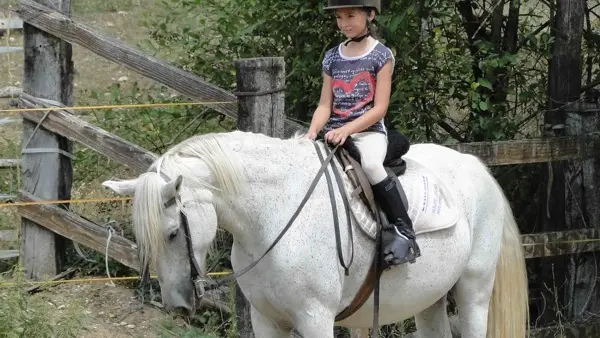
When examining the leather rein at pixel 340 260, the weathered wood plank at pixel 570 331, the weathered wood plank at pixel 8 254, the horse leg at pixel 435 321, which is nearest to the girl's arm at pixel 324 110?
the leather rein at pixel 340 260

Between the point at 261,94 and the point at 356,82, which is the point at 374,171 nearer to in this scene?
the point at 356,82

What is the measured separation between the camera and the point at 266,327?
4332 millimetres

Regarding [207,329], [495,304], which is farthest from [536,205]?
A: [207,329]

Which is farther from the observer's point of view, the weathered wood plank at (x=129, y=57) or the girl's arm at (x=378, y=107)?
the weathered wood plank at (x=129, y=57)

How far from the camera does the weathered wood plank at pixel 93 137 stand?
5.71 metres

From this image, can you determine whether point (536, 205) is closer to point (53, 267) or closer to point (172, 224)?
point (53, 267)

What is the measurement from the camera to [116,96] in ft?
23.0

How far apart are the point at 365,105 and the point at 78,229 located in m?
2.55

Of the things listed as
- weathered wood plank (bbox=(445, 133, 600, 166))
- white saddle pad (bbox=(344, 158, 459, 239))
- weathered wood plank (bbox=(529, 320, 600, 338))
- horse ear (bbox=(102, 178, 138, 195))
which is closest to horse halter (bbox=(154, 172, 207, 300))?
horse ear (bbox=(102, 178, 138, 195))

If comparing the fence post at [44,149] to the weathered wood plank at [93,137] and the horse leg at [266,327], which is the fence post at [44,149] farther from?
the horse leg at [266,327]

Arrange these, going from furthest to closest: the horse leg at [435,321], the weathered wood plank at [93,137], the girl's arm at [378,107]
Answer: the weathered wood plank at [93,137] < the horse leg at [435,321] < the girl's arm at [378,107]

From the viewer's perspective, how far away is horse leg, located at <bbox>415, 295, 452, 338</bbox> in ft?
16.8

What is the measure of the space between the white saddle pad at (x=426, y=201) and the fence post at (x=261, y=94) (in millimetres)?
837

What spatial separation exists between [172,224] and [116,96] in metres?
3.46
